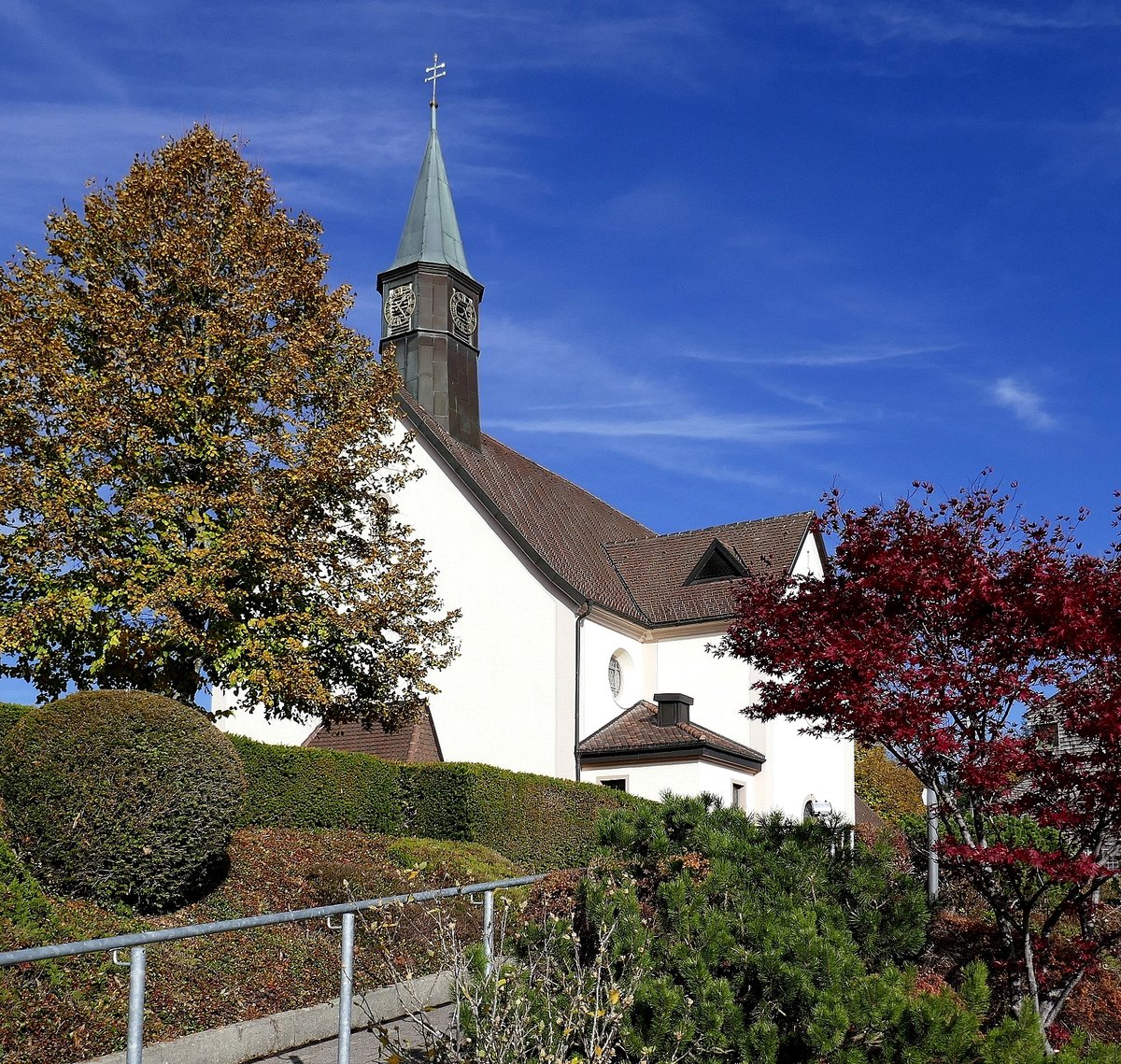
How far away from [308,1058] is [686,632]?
821 inches

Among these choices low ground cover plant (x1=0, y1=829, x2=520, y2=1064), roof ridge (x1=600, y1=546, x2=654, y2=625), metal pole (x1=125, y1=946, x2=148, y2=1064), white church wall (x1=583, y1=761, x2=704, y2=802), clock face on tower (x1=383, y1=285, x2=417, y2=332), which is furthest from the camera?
clock face on tower (x1=383, y1=285, x2=417, y2=332)

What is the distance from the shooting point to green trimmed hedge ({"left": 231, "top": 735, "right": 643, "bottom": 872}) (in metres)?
15.6

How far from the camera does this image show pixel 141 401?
1445 centimetres

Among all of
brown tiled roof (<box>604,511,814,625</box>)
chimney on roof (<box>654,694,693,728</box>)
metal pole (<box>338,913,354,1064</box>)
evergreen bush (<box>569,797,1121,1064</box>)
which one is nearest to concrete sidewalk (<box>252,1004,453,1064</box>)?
metal pole (<box>338,913,354,1064</box>)

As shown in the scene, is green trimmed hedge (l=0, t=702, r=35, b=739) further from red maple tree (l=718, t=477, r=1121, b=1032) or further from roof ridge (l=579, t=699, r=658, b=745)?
roof ridge (l=579, t=699, r=658, b=745)

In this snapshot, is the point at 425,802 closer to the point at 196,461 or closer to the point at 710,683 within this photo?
the point at 196,461

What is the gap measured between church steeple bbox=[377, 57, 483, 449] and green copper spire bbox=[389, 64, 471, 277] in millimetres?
26

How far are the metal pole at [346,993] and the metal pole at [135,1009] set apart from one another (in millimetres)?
1224

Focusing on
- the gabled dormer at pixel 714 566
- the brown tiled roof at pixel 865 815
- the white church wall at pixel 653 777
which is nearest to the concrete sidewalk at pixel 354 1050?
the white church wall at pixel 653 777

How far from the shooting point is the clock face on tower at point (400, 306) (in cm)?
3069

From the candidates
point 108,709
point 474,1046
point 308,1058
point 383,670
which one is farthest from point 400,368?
point 474,1046

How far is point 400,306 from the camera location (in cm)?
3091

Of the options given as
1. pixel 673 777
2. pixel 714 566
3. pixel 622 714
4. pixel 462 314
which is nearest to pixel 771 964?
pixel 673 777

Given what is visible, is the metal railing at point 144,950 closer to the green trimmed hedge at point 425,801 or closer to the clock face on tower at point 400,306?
the green trimmed hedge at point 425,801
